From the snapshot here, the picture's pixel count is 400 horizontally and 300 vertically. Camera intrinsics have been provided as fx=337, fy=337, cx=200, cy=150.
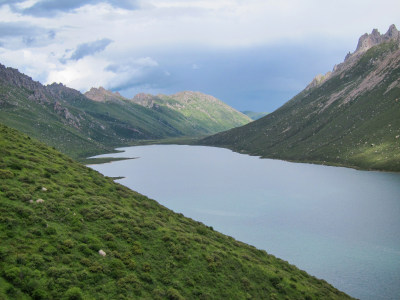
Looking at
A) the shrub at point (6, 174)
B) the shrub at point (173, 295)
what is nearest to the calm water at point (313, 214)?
the shrub at point (173, 295)

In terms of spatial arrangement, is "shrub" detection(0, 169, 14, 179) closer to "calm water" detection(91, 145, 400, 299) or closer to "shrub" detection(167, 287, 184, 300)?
"shrub" detection(167, 287, 184, 300)

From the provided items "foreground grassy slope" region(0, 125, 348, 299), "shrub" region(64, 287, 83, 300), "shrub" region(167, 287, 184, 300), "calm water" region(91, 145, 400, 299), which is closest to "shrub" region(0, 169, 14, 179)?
"foreground grassy slope" region(0, 125, 348, 299)

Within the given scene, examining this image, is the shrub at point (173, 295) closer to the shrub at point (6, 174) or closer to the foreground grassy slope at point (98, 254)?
the foreground grassy slope at point (98, 254)

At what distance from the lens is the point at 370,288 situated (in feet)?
178

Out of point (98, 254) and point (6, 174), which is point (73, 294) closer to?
point (98, 254)

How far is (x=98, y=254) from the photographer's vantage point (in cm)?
3419

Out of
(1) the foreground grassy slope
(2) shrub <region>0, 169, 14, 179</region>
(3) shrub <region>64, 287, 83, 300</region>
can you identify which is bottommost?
(3) shrub <region>64, 287, 83, 300</region>

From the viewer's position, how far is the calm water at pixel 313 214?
63.1 m

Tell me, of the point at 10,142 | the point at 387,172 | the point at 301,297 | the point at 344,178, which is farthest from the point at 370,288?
the point at 387,172

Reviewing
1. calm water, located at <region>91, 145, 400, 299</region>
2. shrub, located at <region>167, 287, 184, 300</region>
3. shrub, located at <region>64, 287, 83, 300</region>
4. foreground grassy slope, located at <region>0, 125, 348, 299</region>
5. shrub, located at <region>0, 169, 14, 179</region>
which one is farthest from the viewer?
calm water, located at <region>91, 145, 400, 299</region>

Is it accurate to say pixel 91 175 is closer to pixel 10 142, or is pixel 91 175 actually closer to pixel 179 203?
pixel 10 142

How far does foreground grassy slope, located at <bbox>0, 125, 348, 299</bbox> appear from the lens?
2838 centimetres

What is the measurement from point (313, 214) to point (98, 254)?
85.1m

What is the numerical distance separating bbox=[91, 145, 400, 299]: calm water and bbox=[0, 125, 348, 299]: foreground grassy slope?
46.3ft
